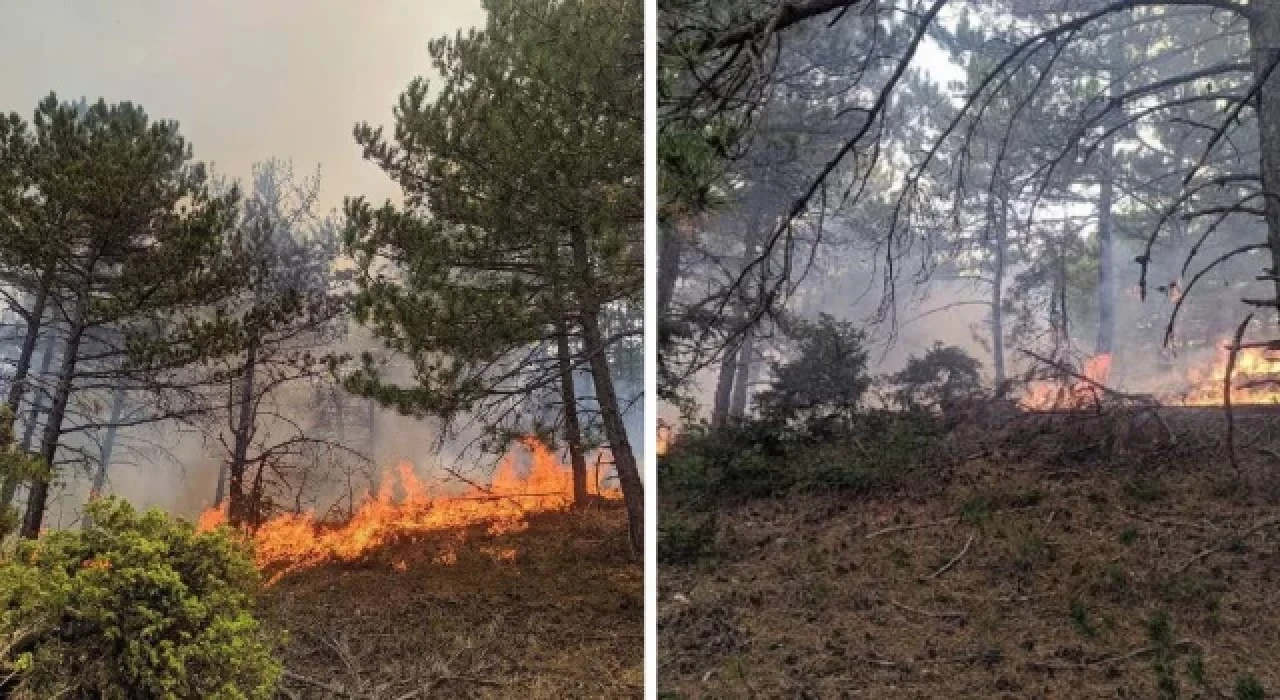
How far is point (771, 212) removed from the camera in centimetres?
284

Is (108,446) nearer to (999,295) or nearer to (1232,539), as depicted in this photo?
(999,295)

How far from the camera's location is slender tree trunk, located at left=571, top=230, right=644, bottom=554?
2.83 meters

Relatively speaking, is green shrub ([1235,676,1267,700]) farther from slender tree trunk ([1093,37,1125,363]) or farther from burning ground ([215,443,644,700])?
burning ground ([215,443,644,700])

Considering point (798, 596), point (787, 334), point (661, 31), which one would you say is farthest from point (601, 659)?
point (661, 31)

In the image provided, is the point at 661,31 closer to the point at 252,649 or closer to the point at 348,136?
the point at 348,136

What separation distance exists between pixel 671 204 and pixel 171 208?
1339 mm

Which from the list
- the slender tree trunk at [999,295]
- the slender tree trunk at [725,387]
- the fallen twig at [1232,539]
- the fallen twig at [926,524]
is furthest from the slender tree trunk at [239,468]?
the fallen twig at [1232,539]

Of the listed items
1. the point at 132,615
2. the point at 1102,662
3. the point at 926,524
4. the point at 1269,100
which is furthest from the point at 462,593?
the point at 1269,100

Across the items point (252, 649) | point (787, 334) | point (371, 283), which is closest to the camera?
point (252, 649)

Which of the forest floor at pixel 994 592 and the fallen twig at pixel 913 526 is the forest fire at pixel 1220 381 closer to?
the forest floor at pixel 994 592

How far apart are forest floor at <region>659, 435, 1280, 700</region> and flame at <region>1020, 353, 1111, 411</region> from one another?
0.14 metres

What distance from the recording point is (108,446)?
95.7 inches

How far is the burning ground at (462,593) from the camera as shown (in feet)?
8.17

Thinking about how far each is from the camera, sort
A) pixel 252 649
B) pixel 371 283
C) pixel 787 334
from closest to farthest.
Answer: pixel 252 649
pixel 371 283
pixel 787 334
